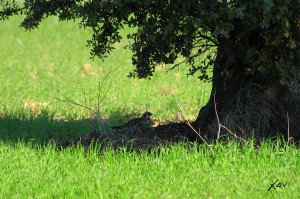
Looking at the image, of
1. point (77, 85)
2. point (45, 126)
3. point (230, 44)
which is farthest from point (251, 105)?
point (77, 85)

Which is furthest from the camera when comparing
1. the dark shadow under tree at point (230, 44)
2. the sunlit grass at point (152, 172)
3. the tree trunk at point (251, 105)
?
the tree trunk at point (251, 105)

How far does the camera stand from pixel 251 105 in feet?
31.6

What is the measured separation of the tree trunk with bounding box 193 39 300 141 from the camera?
31.1 ft

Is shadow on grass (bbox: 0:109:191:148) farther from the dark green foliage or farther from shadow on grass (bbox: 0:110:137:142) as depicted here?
the dark green foliage

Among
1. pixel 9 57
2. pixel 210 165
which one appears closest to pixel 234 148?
pixel 210 165

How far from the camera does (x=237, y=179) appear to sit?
26.1ft

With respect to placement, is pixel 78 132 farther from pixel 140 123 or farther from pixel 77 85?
pixel 77 85

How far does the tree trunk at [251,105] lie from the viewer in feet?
31.1

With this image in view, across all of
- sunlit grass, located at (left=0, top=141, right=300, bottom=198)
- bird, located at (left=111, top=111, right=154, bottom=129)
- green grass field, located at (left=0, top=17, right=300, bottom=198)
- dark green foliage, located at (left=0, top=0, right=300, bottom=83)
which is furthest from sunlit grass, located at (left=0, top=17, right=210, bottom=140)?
sunlit grass, located at (left=0, top=141, right=300, bottom=198)

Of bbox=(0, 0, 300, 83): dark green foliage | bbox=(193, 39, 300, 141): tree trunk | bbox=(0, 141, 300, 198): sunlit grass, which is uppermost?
bbox=(0, 0, 300, 83): dark green foliage

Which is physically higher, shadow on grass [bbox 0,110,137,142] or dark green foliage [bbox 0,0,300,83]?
dark green foliage [bbox 0,0,300,83]

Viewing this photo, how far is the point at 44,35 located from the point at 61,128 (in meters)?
14.8

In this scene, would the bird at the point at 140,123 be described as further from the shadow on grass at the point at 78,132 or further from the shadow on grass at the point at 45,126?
the shadow on grass at the point at 45,126

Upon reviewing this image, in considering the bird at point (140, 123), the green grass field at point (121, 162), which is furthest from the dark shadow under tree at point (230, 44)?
the bird at point (140, 123)
